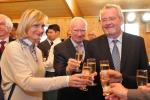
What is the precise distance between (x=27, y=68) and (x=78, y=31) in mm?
1107

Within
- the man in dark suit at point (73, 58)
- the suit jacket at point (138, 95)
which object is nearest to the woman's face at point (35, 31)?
the man in dark suit at point (73, 58)

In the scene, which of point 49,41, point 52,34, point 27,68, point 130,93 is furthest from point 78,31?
point 52,34

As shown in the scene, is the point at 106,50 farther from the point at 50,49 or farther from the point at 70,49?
the point at 50,49

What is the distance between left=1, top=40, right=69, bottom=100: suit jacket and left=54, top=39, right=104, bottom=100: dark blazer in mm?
557

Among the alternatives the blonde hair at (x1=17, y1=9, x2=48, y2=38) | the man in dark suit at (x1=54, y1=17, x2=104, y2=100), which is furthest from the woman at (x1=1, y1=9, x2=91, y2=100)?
the man in dark suit at (x1=54, y1=17, x2=104, y2=100)

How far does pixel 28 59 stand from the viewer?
98.5 inches

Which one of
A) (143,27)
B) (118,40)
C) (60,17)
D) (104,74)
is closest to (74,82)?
(104,74)

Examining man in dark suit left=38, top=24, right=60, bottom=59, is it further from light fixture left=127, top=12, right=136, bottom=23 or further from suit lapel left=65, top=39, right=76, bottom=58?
light fixture left=127, top=12, right=136, bottom=23

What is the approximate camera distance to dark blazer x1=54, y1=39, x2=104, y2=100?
2.99 meters

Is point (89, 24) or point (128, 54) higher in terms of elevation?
point (89, 24)

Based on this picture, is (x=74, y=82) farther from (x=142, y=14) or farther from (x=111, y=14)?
(x=142, y=14)

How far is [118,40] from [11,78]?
984 mm

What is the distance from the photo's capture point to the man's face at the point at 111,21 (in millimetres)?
2754

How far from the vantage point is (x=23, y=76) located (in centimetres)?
238
